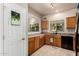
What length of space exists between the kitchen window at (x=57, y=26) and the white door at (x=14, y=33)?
138 inches

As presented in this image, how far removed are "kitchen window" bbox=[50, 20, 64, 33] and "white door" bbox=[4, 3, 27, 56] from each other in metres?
3.51

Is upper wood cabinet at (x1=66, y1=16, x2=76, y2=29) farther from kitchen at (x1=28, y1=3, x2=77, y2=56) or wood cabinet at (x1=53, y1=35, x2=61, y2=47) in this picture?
wood cabinet at (x1=53, y1=35, x2=61, y2=47)

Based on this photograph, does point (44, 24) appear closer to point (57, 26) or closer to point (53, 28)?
point (53, 28)

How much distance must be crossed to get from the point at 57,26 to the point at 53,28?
1.04ft

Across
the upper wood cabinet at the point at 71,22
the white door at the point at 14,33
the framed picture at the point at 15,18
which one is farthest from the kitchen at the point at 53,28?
the framed picture at the point at 15,18

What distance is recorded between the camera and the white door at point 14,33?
1847mm

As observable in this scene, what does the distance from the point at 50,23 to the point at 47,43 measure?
139 cm

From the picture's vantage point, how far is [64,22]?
17.2 feet

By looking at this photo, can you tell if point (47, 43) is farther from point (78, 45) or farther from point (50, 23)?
point (78, 45)

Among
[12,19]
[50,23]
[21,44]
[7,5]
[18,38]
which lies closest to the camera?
[7,5]

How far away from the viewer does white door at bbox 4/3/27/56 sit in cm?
185

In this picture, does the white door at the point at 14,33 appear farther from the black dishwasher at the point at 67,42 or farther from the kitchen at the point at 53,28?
the black dishwasher at the point at 67,42

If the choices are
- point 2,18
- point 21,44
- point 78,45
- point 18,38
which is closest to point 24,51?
point 21,44

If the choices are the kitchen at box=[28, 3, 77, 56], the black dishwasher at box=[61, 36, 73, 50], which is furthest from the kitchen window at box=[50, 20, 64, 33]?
the black dishwasher at box=[61, 36, 73, 50]
